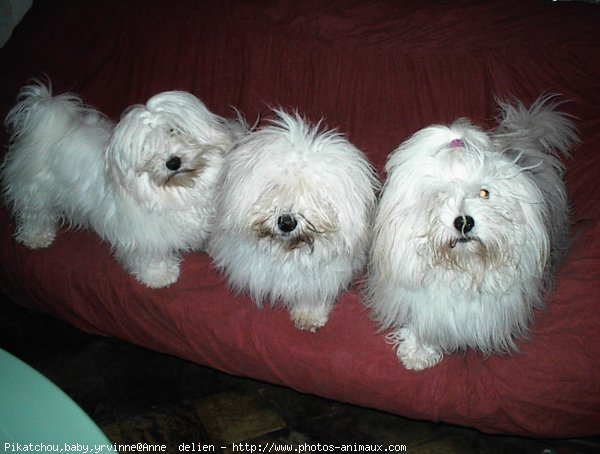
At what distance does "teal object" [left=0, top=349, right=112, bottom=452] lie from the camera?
1.28 metres

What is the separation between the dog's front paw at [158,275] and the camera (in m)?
2.48

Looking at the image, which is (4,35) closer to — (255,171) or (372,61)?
(372,61)

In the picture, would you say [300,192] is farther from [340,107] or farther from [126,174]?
[340,107]

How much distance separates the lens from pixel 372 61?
291 cm

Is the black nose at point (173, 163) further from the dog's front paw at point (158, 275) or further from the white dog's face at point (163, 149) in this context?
the dog's front paw at point (158, 275)

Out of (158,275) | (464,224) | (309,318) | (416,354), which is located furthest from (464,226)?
(158,275)

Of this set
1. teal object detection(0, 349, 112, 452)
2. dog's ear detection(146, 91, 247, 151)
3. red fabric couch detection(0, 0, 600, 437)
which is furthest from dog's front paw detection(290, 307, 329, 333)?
teal object detection(0, 349, 112, 452)

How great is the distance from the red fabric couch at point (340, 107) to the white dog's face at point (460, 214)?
52cm

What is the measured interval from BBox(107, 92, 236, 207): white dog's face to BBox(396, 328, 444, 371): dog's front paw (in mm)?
1142

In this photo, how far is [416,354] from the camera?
2.10 metres

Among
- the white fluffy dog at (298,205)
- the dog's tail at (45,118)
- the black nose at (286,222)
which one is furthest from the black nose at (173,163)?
the dog's tail at (45,118)

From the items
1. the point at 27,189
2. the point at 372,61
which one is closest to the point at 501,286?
the point at 372,61

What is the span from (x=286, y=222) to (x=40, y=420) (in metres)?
1.00

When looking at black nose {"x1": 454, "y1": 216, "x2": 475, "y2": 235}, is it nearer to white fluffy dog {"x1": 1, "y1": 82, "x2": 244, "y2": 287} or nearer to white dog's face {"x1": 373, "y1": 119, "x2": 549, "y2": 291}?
white dog's face {"x1": 373, "y1": 119, "x2": 549, "y2": 291}
